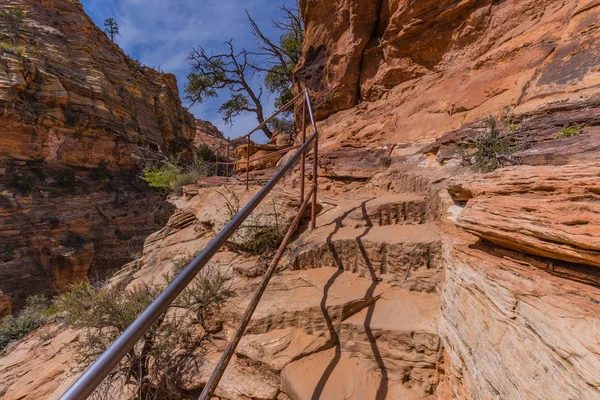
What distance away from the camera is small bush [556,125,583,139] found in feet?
6.54

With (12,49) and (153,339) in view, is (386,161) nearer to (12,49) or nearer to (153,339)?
(153,339)

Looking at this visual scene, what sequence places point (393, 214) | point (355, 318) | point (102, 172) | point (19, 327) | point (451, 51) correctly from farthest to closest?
point (102, 172) → point (19, 327) → point (451, 51) → point (393, 214) → point (355, 318)

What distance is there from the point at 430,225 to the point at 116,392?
301 centimetres

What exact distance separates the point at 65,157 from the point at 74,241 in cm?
549

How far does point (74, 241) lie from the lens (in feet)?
41.5

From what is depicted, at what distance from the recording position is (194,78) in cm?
1191

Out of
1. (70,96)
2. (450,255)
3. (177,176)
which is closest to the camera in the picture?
(450,255)

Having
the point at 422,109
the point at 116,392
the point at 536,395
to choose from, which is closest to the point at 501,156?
the point at 536,395

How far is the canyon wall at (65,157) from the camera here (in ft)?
39.5

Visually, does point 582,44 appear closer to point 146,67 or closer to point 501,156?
point 501,156

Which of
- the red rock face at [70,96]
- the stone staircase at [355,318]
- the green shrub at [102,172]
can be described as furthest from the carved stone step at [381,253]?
the red rock face at [70,96]

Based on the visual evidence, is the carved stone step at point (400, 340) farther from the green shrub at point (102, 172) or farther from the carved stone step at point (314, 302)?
the green shrub at point (102, 172)

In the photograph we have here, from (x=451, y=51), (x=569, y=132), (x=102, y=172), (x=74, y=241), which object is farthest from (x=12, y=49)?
(x=569, y=132)

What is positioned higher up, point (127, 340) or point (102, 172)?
point (102, 172)
